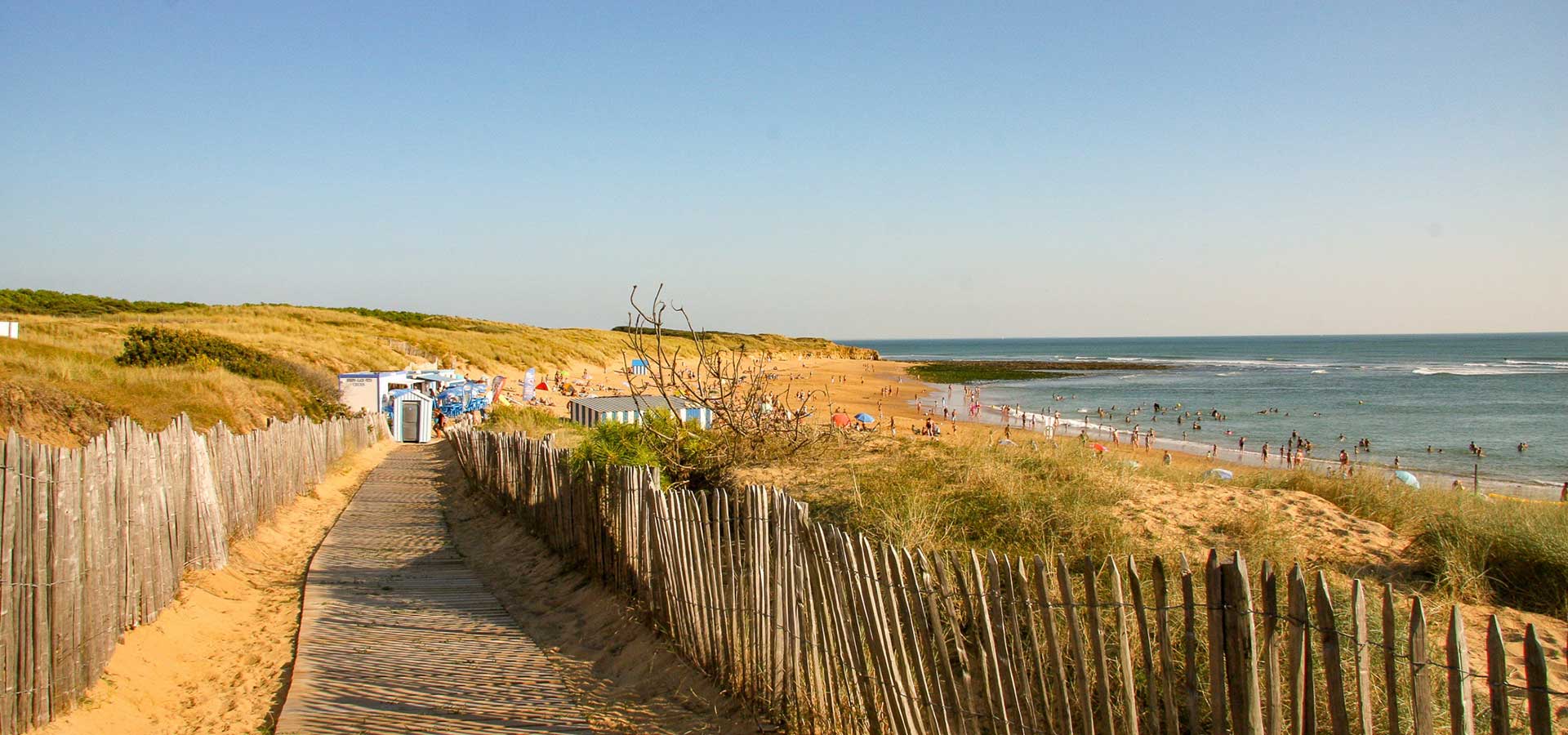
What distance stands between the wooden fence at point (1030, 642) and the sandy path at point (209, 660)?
2441 millimetres

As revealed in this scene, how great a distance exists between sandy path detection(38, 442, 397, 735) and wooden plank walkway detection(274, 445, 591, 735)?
0.70 feet

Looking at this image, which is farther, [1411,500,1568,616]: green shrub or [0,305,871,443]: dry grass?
[0,305,871,443]: dry grass

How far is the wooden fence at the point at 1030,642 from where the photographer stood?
2.25m

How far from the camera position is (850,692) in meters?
3.93

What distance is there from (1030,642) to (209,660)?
220 inches

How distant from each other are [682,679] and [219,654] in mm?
3440

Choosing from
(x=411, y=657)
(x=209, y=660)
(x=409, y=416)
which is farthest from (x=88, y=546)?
(x=409, y=416)

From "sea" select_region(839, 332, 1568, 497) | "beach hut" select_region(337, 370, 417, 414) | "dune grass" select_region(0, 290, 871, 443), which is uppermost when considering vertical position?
"dune grass" select_region(0, 290, 871, 443)

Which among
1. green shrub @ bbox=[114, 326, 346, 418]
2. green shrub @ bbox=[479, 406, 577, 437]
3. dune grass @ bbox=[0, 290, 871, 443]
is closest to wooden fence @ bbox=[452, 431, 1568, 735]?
dune grass @ bbox=[0, 290, 871, 443]

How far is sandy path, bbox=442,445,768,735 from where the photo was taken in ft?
15.3

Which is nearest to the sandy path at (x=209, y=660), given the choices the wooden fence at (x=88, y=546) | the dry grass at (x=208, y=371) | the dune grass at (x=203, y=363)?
the wooden fence at (x=88, y=546)

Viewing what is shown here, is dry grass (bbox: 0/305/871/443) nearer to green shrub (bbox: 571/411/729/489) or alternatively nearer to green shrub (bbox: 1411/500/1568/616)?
green shrub (bbox: 571/411/729/489)

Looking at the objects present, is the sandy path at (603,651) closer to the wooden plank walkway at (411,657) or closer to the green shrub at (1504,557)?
the wooden plank walkway at (411,657)

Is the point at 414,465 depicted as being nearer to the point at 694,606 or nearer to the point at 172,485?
the point at 172,485
